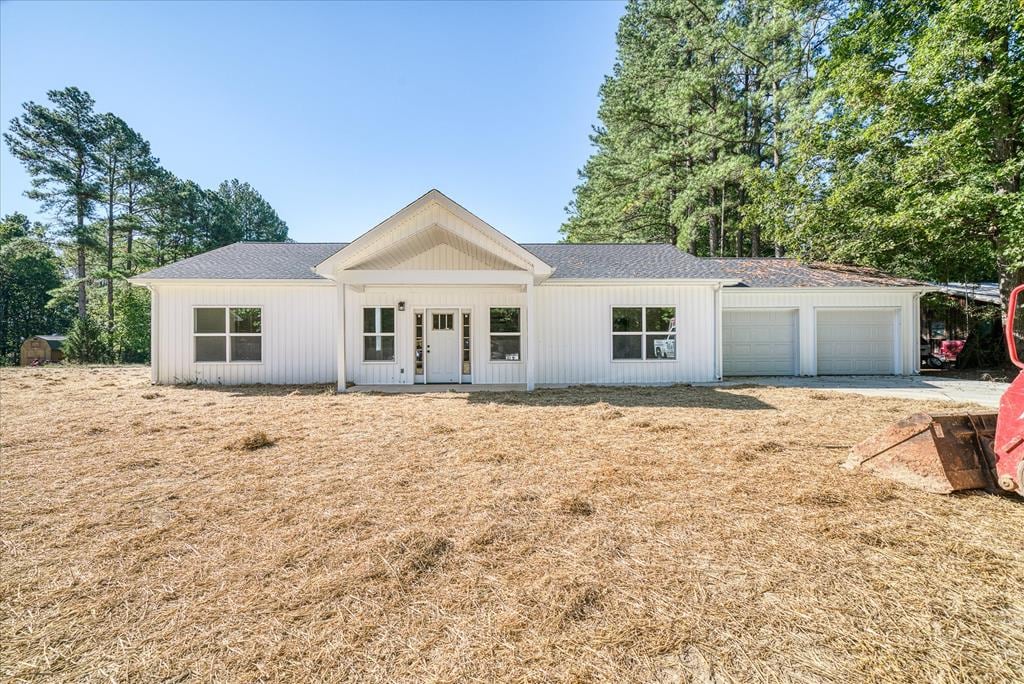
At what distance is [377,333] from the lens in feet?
39.4

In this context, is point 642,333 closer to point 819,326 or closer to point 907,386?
point 819,326

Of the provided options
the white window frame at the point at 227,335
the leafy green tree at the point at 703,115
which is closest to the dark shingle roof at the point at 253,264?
the white window frame at the point at 227,335

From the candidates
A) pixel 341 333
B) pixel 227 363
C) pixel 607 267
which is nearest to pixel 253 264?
pixel 227 363

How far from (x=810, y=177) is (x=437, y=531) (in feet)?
62.3

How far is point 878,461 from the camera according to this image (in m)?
4.50

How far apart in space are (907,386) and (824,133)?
913 centimetres

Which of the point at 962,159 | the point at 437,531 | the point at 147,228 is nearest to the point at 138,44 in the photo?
the point at 437,531

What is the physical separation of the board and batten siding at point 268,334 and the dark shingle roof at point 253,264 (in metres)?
0.34

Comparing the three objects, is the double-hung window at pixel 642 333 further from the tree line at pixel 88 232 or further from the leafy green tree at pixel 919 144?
the tree line at pixel 88 232

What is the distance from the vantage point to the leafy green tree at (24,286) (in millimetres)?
27016

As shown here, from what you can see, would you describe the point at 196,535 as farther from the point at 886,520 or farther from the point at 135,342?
the point at 135,342

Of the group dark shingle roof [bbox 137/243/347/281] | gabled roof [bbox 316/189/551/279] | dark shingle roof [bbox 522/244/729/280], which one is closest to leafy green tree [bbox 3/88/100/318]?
dark shingle roof [bbox 137/243/347/281]

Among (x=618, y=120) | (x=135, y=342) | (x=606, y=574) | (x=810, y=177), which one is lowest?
(x=606, y=574)

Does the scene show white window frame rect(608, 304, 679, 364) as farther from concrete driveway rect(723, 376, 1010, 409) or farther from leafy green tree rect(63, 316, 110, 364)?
leafy green tree rect(63, 316, 110, 364)
